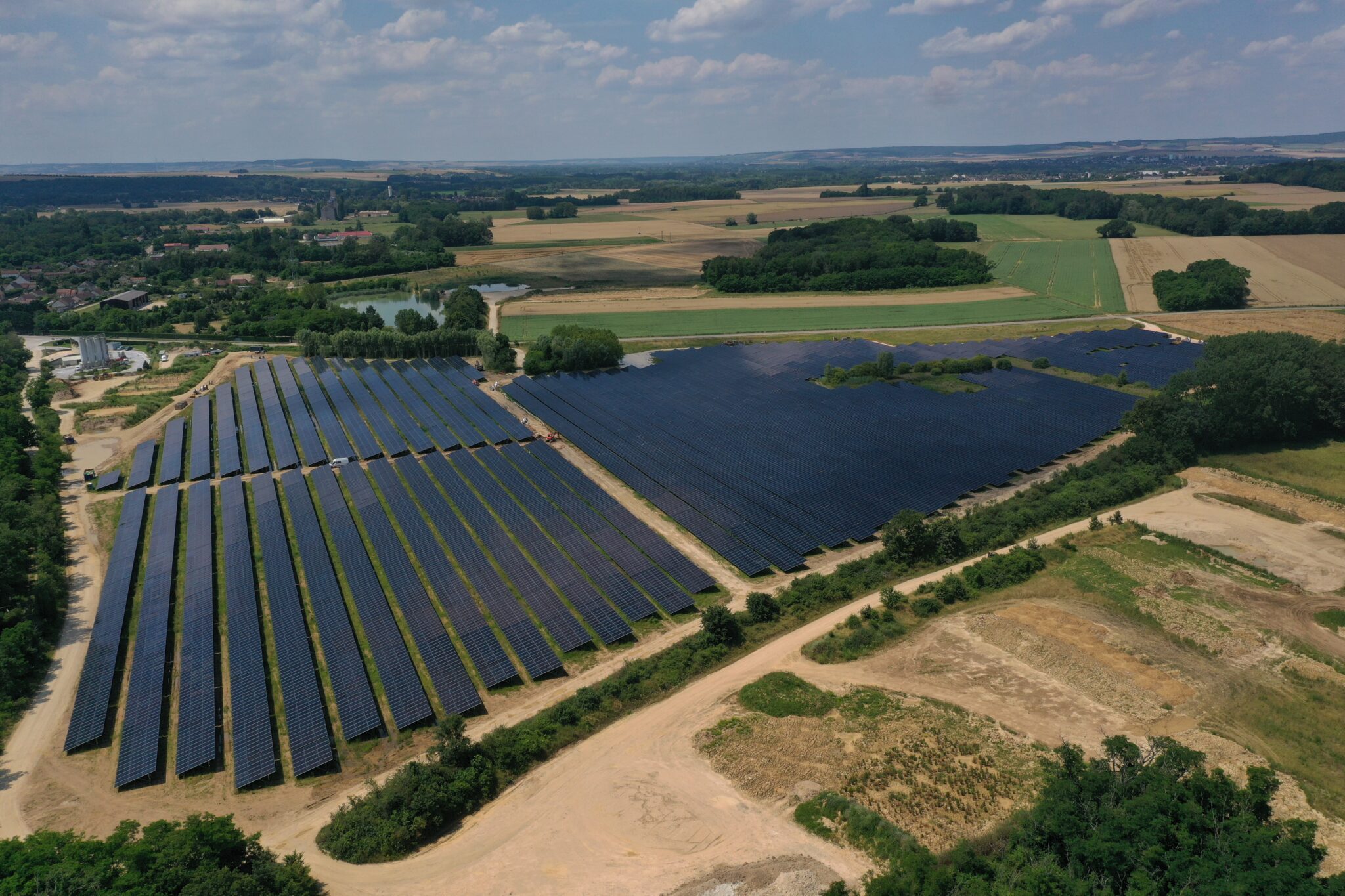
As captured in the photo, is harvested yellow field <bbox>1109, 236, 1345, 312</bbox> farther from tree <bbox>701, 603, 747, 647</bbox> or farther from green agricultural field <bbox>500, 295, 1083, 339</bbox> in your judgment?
tree <bbox>701, 603, 747, 647</bbox>

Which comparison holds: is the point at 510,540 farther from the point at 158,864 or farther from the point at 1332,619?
the point at 1332,619

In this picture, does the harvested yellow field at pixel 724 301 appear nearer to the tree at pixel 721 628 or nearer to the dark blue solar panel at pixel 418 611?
the dark blue solar panel at pixel 418 611

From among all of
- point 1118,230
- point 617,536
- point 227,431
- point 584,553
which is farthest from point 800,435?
point 1118,230

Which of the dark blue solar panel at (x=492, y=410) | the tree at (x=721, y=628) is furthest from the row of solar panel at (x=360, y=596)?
the dark blue solar panel at (x=492, y=410)

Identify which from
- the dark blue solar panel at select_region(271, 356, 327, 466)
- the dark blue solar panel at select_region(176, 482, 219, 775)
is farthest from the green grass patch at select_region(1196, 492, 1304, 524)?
the dark blue solar panel at select_region(271, 356, 327, 466)

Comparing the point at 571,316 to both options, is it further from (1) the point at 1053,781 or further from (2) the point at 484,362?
(1) the point at 1053,781
